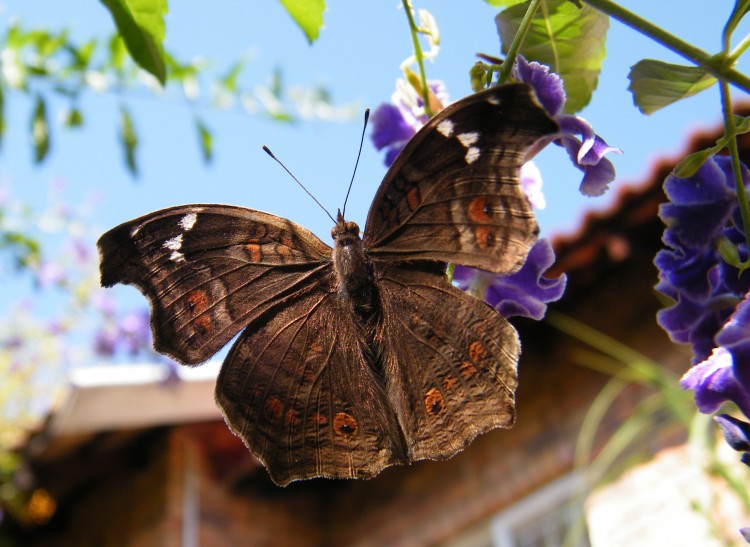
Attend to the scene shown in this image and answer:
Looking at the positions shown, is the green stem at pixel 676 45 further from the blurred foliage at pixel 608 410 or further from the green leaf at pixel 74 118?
the blurred foliage at pixel 608 410

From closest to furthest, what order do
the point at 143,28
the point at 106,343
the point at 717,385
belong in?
the point at 717,385 < the point at 143,28 < the point at 106,343

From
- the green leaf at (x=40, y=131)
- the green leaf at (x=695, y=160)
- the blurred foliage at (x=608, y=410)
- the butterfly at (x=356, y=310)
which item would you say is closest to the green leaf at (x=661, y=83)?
the green leaf at (x=695, y=160)

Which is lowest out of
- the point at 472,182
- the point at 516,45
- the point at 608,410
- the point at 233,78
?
the point at 608,410

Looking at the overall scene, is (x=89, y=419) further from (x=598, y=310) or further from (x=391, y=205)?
(x=391, y=205)

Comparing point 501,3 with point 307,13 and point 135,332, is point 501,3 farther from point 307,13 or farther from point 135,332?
point 135,332

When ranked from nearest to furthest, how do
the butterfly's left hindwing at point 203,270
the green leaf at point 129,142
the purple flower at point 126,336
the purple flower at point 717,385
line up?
the purple flower at point 717,385 → the butterfly's left hindwing at point 203,270 → the green leaf at point 129,142 → the purple flower at point 126,336

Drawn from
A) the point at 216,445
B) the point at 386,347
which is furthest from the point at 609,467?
the point at 386,347

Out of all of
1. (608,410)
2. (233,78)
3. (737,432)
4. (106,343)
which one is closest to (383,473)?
(608,410)
